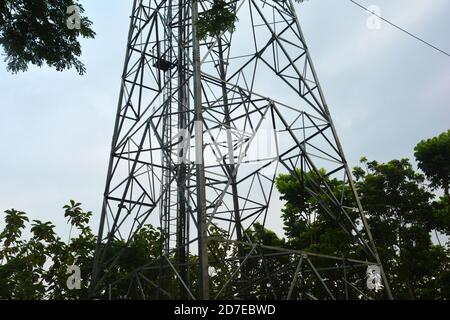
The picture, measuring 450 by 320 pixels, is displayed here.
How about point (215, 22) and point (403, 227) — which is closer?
point (215, 22)

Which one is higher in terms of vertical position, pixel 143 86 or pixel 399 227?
pixel 143 86

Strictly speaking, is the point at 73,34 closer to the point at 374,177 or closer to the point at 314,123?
the point at 314,123

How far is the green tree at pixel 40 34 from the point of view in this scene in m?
7.46

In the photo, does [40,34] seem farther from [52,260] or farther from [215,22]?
[52,260]

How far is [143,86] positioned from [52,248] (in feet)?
30.8

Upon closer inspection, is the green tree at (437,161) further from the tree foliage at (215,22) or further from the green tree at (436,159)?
the tree foliage at (215,22)

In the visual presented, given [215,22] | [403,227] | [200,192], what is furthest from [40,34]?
[403,227]

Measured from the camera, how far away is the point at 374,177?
2175cm

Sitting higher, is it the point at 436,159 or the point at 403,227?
the point at 436,159

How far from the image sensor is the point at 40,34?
25.2 ft

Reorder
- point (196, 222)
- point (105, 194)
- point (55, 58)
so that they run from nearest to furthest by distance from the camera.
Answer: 1. point (196, 222)
2. point (55, 58)
3. point (105, 194)

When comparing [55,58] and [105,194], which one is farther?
[105,194]

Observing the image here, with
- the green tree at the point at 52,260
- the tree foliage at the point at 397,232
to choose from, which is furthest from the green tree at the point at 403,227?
the green tree at the point at 52,260
